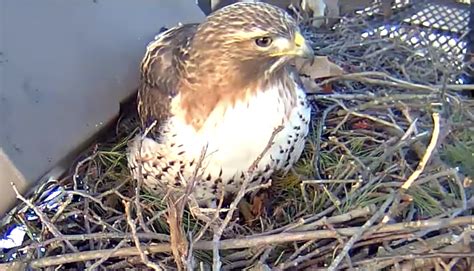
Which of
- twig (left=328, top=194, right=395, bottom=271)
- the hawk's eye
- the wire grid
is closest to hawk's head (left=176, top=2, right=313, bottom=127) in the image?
the hawk's eye

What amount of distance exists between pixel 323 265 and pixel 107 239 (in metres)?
0.48

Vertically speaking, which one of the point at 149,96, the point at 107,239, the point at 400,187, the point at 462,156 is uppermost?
the point at 149,96

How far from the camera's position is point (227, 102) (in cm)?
195

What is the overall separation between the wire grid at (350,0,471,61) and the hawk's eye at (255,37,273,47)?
96cm

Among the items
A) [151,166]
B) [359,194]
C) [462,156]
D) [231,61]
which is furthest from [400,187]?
[151,166]

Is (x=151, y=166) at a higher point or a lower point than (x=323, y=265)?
higher

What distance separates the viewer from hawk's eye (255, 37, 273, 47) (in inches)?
74.0

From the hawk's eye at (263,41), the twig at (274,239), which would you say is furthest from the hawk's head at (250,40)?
the twig at (274,239)

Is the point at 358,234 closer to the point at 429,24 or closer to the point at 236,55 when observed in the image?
the point at 236,55

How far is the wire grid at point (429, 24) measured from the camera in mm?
2762

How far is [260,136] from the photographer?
1960 mm

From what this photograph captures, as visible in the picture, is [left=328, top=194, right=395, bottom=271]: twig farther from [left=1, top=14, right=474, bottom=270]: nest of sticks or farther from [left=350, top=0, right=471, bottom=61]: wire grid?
[left=350, top=0, right=471, bottom=61]: wire grid

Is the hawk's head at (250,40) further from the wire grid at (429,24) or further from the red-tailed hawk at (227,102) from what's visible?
the wire grid at (429,24)

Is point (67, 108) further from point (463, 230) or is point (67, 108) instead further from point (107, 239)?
point (463, 230)
